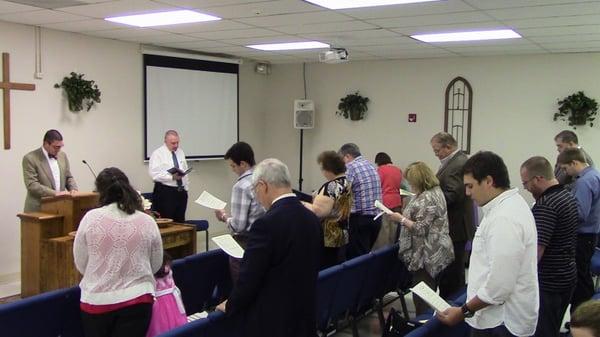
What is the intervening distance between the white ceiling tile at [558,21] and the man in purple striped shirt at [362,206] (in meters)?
1.89

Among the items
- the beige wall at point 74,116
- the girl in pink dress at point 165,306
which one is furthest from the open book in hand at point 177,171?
the girl in pink dress at point 165,306

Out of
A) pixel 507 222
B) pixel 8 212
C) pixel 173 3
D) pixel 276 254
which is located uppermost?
pixel 173 3

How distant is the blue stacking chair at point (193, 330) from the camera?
7.51ft

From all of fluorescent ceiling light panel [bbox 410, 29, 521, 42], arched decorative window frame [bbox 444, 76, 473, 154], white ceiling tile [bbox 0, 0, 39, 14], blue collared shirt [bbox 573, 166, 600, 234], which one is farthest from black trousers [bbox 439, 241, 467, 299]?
white ceiling tile [bbox 0, 0, 39, 14]

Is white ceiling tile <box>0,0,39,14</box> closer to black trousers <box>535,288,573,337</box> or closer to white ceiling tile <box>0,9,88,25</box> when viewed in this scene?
white ceiling tile <box>0,9,88,25</box>

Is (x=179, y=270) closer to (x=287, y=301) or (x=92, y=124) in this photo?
(x=287, y=301)

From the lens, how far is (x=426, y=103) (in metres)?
8.12

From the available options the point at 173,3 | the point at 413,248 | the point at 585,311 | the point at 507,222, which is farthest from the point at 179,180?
the point at 585,311

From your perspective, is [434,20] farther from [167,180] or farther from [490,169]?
[167,180]

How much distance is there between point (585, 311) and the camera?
5.03ft

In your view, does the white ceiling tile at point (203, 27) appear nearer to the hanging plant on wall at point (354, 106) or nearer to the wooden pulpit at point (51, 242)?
the wooden pulpit at point (51, 242)

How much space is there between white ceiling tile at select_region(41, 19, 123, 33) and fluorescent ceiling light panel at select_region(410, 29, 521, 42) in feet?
10.4

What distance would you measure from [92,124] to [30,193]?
63.6 inches

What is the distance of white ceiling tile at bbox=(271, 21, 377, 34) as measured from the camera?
5328 mm
